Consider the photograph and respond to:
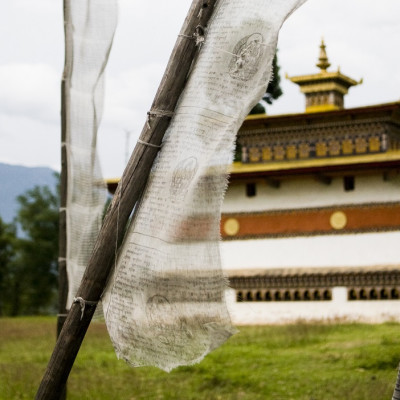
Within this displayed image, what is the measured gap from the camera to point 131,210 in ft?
13.4

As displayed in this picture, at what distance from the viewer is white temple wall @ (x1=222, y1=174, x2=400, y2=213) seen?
2258 cm

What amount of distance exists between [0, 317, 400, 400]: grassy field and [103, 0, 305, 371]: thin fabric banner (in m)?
6.47

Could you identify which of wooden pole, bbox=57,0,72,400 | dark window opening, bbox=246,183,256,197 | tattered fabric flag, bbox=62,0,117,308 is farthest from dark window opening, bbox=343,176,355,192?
tattered fabric flag, bbox=62,0,117,308

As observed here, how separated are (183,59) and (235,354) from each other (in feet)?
34.4

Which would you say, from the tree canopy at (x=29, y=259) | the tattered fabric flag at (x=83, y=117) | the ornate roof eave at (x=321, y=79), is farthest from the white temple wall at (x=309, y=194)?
the tree canopy at (x=29, y=259)

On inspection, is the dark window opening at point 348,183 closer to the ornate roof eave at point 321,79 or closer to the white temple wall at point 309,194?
the white temple wall at point 309,194

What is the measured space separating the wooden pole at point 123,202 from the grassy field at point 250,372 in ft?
21.3

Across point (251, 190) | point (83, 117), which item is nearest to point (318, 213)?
point (251, 190)

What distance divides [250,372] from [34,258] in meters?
37.4

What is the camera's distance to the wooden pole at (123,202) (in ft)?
13.3

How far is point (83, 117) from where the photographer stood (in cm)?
664

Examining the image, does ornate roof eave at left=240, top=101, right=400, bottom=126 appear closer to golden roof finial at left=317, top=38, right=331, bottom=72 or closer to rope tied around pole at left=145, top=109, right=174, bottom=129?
golden roof finial at left=317, top=38, right=331, bottom=72

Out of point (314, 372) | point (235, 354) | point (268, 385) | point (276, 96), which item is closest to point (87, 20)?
point (268, 385)

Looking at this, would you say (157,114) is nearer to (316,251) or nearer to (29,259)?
(316,251)
